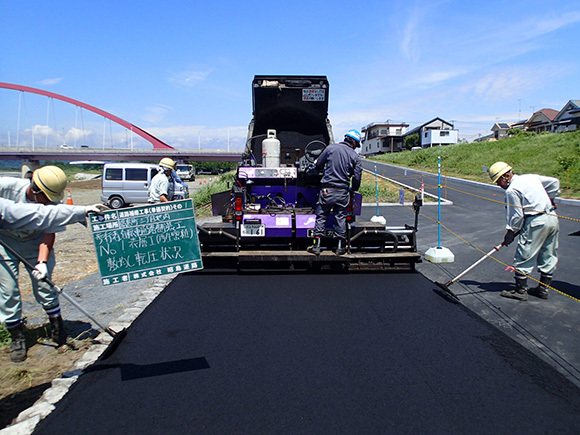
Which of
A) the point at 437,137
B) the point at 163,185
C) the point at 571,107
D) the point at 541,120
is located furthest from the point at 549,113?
the point at 163,185

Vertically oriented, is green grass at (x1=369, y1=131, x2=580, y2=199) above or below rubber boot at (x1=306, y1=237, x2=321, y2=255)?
above

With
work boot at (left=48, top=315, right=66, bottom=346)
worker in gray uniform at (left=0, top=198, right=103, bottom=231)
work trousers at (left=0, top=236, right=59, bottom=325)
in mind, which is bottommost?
work boot at (left=48, top=315, right=66, bottom=346)

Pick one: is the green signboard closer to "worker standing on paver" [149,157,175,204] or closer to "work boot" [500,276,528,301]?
"worker standing on paver" [149,157,175,204]

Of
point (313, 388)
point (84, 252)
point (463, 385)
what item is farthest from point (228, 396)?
point (84, 252)

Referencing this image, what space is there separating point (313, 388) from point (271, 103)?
7.12 m

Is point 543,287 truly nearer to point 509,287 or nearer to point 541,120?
point 509,287

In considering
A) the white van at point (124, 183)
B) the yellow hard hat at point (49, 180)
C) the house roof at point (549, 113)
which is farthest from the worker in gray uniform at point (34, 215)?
the house roof at point (549, 113)

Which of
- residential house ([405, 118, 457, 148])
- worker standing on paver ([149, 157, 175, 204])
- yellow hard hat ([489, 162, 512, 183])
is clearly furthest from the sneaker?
residential house ([405, 118, 457, 148])

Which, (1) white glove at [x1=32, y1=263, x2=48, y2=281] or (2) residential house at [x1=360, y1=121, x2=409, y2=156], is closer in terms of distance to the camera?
(1) white glove at [x1=32, y1=263, x2=48, y2=281]

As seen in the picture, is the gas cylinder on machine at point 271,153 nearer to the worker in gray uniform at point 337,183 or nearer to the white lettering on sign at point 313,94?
the white lettering on sign at point 313,94

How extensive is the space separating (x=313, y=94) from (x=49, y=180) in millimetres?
6323

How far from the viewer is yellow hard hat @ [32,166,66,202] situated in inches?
134

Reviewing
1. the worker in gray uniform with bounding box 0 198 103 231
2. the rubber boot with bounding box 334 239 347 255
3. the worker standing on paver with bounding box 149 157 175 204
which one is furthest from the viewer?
the worker standing on paver with bounding box 149 157 175 204

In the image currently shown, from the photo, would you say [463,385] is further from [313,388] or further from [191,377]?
[191,377]
